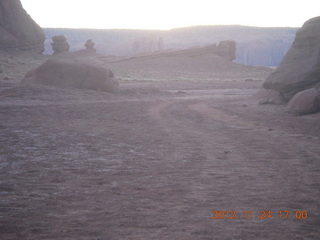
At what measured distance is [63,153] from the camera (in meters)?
7.61

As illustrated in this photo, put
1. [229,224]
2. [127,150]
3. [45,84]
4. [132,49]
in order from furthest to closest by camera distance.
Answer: [132,49], [45,84], [127,150], [229,224]

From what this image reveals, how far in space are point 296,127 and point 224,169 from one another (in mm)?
5650

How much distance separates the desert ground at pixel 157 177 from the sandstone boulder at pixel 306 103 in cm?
62

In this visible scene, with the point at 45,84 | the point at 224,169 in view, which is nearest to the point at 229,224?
the point at 224,169

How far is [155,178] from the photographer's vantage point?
19.9 ft

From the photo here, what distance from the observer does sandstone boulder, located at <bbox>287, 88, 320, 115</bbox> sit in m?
13.0

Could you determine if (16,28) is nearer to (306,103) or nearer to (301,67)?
(301,67)

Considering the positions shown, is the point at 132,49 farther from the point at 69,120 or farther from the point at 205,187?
the point at 205,187

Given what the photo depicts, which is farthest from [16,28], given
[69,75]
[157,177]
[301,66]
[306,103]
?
[157,177]

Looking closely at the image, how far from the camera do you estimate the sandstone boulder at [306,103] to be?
13.0 metres
